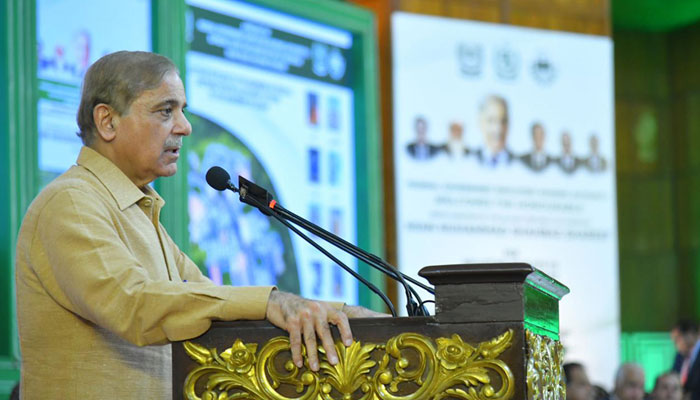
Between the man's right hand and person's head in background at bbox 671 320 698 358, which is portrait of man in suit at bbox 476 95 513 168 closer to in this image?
person's head in background at bbox 671 320 698 358

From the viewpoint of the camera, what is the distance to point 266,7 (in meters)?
7.06

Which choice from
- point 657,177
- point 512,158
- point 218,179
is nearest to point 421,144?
point 512,158

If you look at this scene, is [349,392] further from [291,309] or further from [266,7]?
[266,7]

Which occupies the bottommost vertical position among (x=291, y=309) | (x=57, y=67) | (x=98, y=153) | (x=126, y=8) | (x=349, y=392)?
(x=349, y=392)

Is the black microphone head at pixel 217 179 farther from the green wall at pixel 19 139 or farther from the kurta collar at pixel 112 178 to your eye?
the green wall at pixel 19 139

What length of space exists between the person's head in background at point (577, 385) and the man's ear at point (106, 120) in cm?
415

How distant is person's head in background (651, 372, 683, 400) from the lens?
728 centimetres

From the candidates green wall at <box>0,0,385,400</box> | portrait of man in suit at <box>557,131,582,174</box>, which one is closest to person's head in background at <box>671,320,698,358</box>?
portrait of man in suit at <box>557,131,582,174</box>

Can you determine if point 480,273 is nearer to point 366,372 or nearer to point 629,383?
point 366,372

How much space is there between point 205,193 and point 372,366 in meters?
4.67

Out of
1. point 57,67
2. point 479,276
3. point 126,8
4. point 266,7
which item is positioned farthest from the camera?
point 266,7

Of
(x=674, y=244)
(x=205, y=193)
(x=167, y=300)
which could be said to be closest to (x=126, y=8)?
(x=205, y=193)

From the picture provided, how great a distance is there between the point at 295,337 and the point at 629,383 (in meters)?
5.73

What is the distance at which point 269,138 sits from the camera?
277 inches
